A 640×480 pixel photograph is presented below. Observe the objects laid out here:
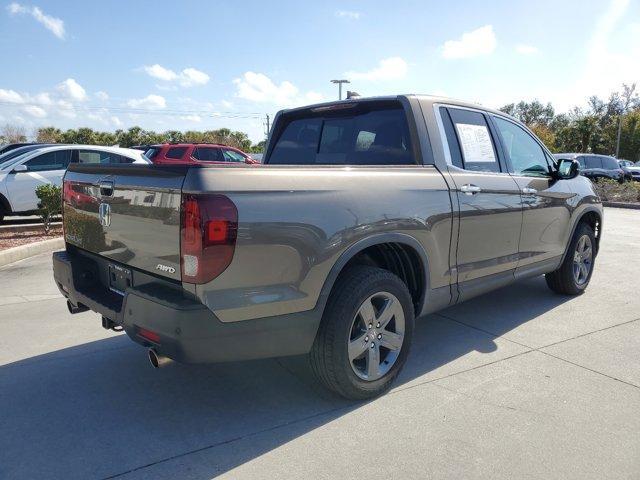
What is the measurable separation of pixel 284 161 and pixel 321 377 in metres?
2.06

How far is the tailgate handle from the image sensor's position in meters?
2.92

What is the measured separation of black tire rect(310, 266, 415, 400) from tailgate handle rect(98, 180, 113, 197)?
4.61 feet

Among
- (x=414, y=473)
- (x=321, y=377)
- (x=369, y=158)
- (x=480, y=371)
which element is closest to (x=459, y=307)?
(x=480, y=371)

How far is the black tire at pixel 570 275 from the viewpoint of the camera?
530cm

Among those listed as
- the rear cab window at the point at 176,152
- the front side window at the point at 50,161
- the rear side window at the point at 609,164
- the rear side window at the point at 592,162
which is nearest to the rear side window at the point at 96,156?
the front side window at the point at 50,161

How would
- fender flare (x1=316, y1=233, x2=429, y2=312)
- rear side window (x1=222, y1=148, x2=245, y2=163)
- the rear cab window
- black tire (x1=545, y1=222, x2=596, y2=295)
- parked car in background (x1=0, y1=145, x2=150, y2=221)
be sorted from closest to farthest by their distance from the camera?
fender flare (x1=316, y1=233, x2=429, y2=312), black tire (x1=545, y1=222, x2=596, y2=295), parked car in background (x1=0, y1=145, x2=150, y2=221), the rear cab window, rear side window (x1=222, y1=148, x2=245, y2=163)

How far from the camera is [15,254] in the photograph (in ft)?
23.7

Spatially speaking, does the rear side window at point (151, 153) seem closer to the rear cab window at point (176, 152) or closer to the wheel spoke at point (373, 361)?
the rear cab window at point (176, 152)

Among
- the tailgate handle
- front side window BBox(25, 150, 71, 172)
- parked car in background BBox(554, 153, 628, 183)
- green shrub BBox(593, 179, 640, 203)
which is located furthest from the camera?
parked car in background BBox(554, 153, 628, 183)

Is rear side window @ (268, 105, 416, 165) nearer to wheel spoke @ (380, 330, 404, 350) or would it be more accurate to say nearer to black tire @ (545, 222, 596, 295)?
wheel spoke @ (380, 330, 404, 350)

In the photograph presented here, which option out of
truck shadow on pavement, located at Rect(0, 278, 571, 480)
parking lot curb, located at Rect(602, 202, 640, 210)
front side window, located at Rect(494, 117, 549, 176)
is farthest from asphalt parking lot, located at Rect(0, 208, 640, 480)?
parking lot curb, located at Rect(602, 202, 640, 210)

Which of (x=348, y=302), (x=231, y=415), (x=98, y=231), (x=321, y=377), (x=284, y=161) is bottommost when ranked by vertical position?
(x=231, y=415)

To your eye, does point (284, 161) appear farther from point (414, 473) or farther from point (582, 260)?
point (582, 260)

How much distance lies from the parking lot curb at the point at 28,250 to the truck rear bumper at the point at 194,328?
507 centimetres
